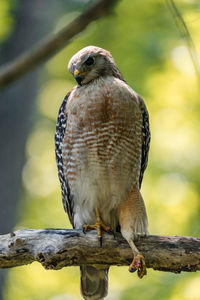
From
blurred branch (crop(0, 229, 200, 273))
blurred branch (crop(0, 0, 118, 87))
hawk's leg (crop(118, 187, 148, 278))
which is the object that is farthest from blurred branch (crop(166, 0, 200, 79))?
hawk's leg (crop(118, 187, 148, 278))

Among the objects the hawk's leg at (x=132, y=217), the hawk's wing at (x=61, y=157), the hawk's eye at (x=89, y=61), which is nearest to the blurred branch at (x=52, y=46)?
the hawk's leg at (x=132, y=217)

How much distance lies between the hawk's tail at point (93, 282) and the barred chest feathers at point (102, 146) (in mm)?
655

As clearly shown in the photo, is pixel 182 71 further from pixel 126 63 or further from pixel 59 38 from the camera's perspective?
pixel 59 38

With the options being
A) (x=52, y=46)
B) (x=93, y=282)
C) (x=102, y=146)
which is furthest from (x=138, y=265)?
(x=52, y=46)

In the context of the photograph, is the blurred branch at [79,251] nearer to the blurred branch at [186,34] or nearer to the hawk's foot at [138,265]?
the hawk's foot at [138,265]

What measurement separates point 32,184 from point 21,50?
3.34 metres

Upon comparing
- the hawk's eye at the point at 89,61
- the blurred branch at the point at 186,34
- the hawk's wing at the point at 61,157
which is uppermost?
the blurred branch at the point at 186,34

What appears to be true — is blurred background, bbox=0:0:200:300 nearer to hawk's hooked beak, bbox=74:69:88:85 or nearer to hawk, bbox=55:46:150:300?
hawk, bbox=55:46:150:300

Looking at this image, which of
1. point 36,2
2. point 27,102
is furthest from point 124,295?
point 36,2

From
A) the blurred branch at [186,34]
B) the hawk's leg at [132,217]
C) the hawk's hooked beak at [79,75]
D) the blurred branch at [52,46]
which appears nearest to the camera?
the blurred branch at [52,46]

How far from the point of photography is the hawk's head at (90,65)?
5646 millimetres

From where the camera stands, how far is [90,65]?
576 cm

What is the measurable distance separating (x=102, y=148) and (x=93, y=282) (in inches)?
69.2

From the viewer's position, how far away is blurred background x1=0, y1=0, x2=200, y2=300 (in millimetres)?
9320
